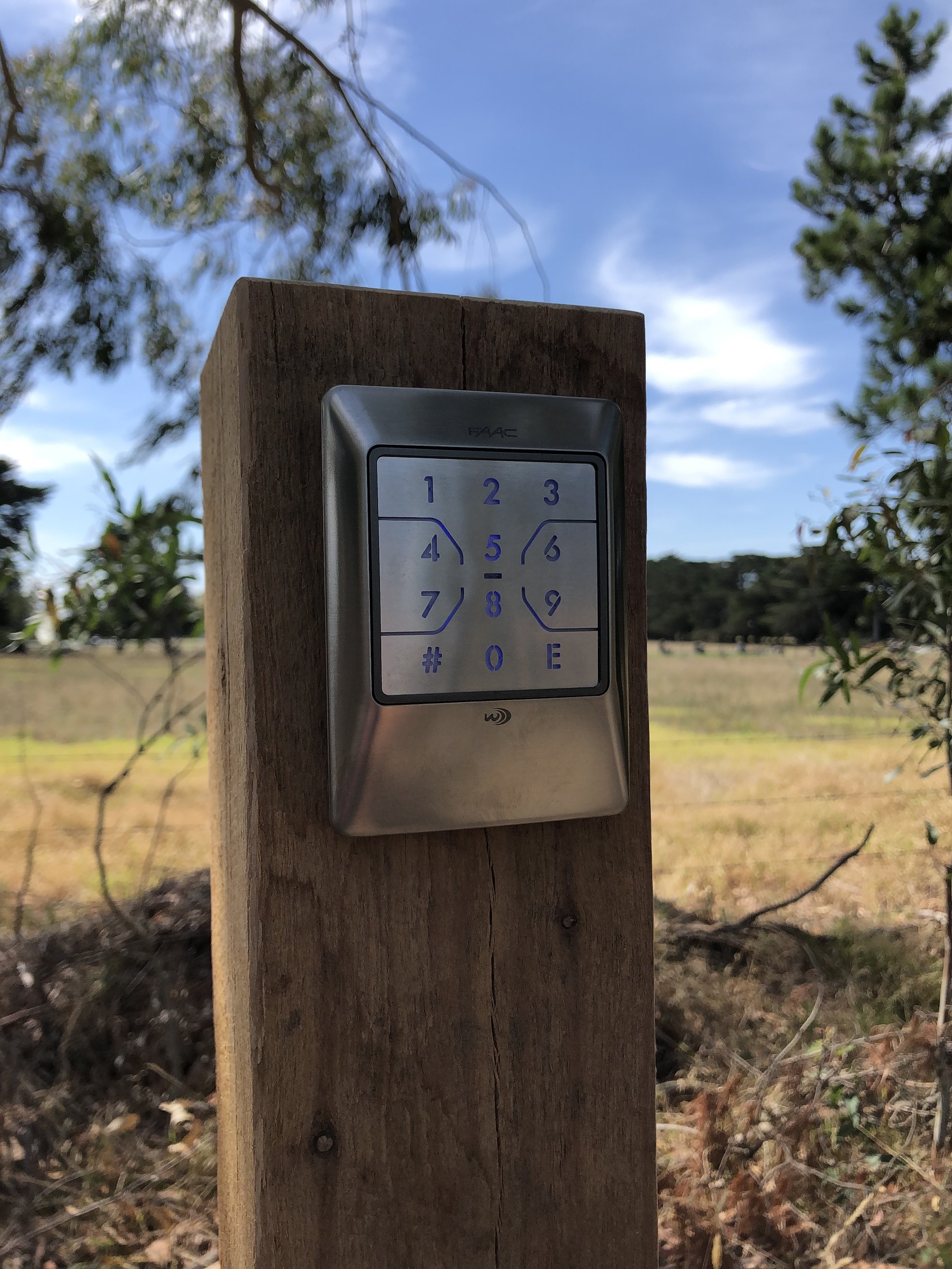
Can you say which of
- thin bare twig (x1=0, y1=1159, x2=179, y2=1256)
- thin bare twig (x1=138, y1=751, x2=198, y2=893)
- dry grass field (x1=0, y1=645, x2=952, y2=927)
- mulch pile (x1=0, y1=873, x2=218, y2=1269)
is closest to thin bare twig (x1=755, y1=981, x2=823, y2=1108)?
dry grass field (x1=0, y1=645, x2=952, y2=927)

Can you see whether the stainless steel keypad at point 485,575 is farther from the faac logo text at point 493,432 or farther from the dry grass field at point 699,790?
the dry grass field at point 699,790

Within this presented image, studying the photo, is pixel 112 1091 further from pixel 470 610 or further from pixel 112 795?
pixel 470 610

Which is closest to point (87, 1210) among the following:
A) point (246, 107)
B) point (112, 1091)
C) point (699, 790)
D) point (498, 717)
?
point (112, 1091)

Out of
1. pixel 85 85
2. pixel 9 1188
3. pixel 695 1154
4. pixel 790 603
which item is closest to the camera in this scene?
pixel 695 1154

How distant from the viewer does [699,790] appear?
2.96 meters

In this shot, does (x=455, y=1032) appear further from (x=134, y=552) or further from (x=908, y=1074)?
(x=134, y=552)

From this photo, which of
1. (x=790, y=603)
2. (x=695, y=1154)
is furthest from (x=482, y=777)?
(x=790, y=603)

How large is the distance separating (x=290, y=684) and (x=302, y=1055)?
10.4 inches

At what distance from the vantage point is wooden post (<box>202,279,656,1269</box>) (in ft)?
2.06

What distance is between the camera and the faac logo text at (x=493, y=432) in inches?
25.2

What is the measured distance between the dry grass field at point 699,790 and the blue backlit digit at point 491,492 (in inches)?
83.1

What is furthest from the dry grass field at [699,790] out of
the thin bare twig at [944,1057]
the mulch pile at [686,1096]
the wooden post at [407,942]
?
the wooden post at [407,942]

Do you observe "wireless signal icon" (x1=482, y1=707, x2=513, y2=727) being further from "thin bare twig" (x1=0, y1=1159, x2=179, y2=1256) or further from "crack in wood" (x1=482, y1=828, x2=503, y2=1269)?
"thin bare twig" (x1=0, y1=1159, x2=179, y2=1256)

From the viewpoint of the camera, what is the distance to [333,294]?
65 centimetres
